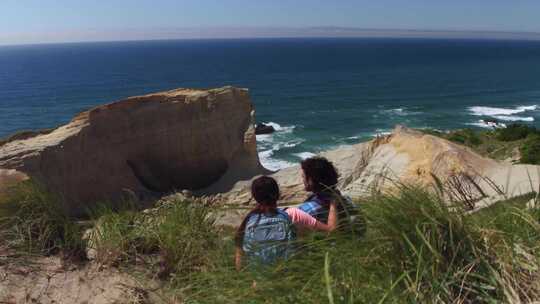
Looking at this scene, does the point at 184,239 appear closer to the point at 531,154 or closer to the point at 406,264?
the point at 406,264

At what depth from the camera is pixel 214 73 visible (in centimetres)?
10862

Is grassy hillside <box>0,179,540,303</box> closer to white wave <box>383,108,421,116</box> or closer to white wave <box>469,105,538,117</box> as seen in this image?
white wave <box>383,108,421,116</box>

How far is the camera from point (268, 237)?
363cm

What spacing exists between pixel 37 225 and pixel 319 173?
2.63 meters

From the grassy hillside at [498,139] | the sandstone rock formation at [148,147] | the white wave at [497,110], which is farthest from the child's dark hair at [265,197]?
the white wave at [497,110]

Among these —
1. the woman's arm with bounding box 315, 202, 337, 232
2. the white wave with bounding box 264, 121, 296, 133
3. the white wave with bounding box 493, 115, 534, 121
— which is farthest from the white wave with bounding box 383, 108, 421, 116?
the woman's arm with bounding box 315, 202, 337, 232

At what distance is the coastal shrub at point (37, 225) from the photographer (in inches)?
185

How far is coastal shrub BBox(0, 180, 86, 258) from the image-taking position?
4.69m

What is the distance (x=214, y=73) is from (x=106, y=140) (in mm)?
88672

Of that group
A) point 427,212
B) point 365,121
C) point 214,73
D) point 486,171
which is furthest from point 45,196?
point 214,73

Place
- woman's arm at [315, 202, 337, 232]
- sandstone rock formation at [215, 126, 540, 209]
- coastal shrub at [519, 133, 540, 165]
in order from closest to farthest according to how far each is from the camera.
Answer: woman's arm at [315, 202, 337, 232], sandstone rock formation at [215, 126, 540, 209], coastal shrub at [519, 133, 540, 165]

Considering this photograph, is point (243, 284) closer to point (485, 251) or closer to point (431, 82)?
point (485, 251)

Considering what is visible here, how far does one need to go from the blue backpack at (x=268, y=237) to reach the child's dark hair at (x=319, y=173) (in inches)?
15.9

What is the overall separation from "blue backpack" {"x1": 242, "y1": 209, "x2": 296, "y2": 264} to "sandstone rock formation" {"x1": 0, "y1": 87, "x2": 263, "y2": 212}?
16341mm
